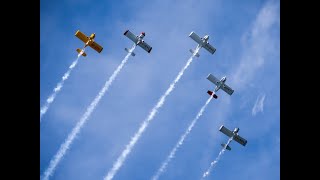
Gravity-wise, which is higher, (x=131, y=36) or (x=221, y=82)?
(x=221, y=82)

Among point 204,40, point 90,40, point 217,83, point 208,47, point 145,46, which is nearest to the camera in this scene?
point 90,40

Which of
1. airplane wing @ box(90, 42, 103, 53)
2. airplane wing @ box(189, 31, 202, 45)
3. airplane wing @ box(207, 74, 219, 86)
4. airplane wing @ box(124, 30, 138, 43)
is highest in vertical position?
airplane wing @ box(189, 31, 202, 45)

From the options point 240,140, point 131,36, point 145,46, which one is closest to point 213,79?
point 240,140

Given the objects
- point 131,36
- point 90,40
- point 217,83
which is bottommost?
point 90,40

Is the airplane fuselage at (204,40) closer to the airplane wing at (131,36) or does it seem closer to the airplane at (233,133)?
the airplane wing at (131,36)

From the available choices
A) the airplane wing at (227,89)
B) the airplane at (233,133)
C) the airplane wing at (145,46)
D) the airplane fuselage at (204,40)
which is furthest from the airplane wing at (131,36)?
the airplane at (233,133)

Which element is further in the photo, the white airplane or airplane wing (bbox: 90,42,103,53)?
the white airplane

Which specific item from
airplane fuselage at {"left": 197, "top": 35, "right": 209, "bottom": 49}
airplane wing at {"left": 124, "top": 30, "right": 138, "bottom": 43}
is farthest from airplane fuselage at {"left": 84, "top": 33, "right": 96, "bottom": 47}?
airplane fuselage at {"left": 197, "top": 35, "right": 209, "bottom": 49}

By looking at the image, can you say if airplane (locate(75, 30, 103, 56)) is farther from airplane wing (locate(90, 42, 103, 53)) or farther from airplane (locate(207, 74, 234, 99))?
airplane (locate(207, 74, 234, 99))

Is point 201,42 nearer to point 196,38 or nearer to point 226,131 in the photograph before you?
point 196,38
